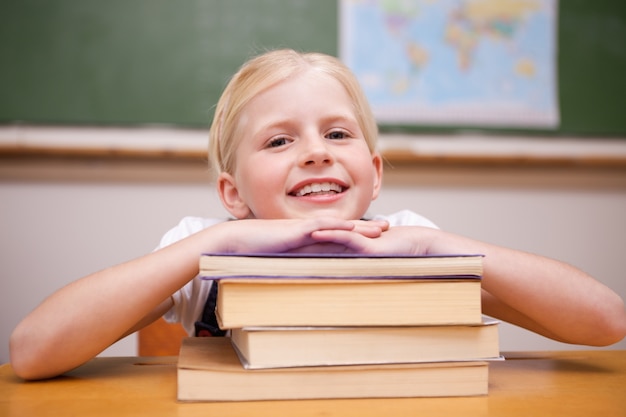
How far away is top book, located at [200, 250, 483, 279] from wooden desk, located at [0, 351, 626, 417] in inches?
5.1

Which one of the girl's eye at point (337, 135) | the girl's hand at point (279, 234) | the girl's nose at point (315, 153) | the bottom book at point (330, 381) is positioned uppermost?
the girl's eye at point (337, 135)

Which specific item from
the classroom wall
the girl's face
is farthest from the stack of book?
the classroom wall

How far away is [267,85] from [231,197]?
223 millimetres

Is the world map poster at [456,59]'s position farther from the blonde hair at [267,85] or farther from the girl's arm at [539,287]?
the girl's arm at [539,287]

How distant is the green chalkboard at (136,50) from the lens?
2.07m

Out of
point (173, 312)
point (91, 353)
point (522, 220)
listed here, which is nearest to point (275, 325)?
point (91, 353)

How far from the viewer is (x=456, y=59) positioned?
2234 millimetres

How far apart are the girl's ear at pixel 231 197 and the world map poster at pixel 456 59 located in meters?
1.17

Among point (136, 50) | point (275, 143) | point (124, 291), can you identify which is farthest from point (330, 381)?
point (136, 50)

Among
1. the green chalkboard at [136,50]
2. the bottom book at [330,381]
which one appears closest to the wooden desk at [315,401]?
the bottom book at [330,381]

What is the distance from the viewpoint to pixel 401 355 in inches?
25.0

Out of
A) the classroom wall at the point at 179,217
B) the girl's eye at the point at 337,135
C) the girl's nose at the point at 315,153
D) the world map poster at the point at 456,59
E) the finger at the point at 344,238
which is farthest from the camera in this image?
the world map poster at the point at 456,59

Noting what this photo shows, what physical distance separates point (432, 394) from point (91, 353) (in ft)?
1.47

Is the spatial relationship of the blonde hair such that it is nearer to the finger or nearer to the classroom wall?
the finger
